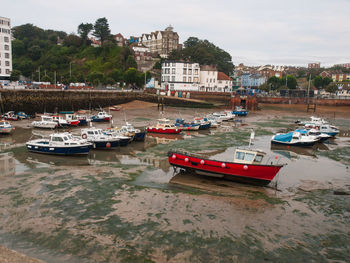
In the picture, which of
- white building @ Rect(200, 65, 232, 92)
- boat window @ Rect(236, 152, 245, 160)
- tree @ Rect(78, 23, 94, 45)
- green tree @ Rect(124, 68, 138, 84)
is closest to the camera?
boat window @ Rect(236, 152, 245, 160)

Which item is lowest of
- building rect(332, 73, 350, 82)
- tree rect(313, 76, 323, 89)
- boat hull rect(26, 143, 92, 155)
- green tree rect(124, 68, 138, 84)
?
boat hull rect(26, 143, 92, 155)

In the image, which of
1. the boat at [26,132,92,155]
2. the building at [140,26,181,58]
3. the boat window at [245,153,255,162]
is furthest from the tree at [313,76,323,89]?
the boat at [26,132,92,155]

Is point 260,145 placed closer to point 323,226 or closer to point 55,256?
point 323,226

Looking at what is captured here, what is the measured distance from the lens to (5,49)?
247 feet

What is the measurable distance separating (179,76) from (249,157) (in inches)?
3267

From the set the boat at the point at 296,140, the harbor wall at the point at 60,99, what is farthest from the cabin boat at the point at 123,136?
the boat at the point at 296,140

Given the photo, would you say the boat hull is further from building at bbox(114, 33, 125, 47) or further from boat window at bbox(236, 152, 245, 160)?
building at bbox(114, 33, 125, 47)

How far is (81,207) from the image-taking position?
15.2 metres

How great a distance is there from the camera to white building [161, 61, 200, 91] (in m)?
99.8

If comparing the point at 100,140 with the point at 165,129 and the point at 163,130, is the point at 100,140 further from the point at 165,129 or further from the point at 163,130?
the point at 165,129

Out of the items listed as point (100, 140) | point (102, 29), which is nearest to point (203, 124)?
point (100, 140)

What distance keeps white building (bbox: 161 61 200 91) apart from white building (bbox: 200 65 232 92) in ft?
11.5

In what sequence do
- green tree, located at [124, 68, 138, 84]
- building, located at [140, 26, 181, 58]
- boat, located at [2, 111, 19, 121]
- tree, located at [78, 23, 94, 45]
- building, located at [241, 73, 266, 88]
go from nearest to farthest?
boat, located at [2, 111, 19, 121] → green tree, located at [124, 68, 138, 84] → tree, located at [78, 23, 94, 45] → building, located at [140, 26, 181, 58] → building, located at [241, 73, 266, 88]

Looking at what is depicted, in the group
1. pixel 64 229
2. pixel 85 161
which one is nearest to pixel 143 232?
pixel 64 229
